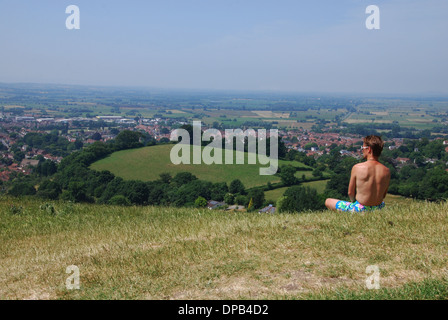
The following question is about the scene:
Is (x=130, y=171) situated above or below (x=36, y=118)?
below

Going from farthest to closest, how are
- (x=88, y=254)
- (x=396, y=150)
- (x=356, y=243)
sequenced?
(x=396, y=150)
(x=88, y=254)
(x=356, y=243)

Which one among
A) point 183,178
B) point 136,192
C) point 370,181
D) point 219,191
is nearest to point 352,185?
point 370,181

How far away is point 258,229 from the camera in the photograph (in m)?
6.57

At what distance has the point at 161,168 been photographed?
169 feet

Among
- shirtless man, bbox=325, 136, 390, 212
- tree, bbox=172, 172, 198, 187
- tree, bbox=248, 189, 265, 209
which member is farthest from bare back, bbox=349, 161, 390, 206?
tree, bbox=172, 172, 198, 187

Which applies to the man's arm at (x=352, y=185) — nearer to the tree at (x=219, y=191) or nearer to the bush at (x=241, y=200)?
the bush at (x=241, y=200)

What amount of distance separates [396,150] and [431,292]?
70728 millimetres

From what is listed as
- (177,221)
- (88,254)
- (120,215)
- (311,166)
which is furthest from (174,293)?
(311,166)

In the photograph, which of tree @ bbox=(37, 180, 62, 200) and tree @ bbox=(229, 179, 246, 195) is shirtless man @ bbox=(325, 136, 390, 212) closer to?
tree @ bbox=(37, 180, 62, 200)

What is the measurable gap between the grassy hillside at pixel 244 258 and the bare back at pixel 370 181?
1.14 ft

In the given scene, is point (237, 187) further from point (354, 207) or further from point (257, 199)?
point (354, 207)

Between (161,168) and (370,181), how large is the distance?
153 feet

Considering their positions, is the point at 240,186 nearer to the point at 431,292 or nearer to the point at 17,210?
the point at 17,210

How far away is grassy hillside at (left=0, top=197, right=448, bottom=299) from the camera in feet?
13.8
